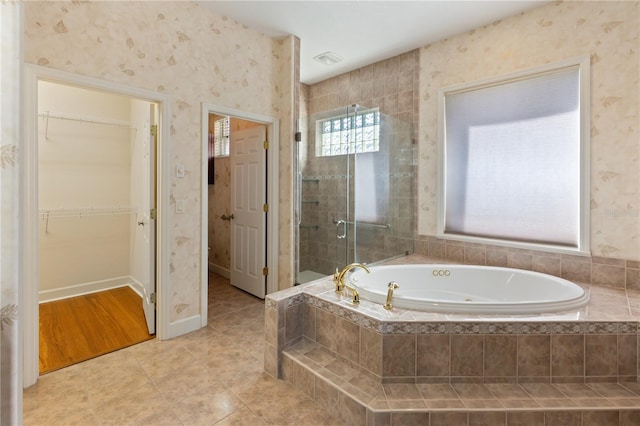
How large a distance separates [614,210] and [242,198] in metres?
3.40

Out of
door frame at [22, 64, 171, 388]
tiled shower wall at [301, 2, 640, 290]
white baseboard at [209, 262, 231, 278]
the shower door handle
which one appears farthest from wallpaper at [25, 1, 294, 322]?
white baseboard at [209, 262, 231, 278]

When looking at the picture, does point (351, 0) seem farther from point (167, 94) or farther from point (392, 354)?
point (392, 354)

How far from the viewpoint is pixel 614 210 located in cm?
230

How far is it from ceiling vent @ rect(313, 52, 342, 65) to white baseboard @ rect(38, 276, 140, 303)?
11.1ft

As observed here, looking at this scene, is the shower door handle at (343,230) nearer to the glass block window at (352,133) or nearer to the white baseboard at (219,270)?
the glass block window at (352,133)

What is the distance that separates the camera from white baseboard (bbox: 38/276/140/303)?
331 centimetres

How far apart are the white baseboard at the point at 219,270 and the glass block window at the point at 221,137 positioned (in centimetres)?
158

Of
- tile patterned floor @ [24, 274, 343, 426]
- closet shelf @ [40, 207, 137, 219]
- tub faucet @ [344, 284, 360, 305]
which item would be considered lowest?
tile patterned floor @ [24, 274, 343, 426]

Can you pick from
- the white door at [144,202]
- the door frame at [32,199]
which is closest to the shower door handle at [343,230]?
the white door at [144,202]

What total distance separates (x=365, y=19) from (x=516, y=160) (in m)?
1.84

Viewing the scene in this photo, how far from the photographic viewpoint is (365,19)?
9.09ft

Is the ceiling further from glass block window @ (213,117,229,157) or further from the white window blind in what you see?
glass block window @ (213,117,229,157)

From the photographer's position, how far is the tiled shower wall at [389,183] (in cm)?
330

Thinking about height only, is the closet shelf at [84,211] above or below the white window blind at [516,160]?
below
